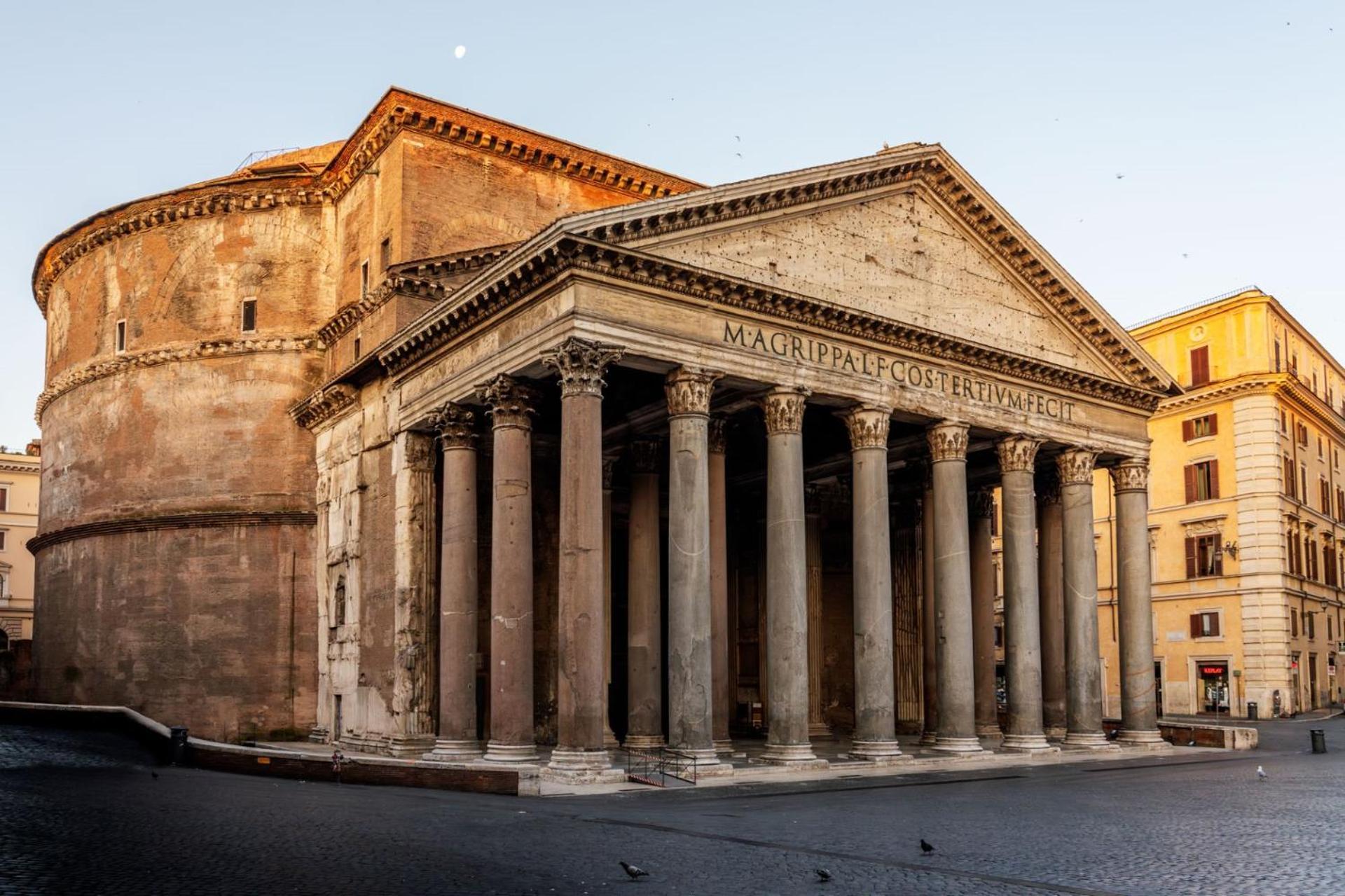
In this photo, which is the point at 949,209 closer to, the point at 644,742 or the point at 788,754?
the point at 788,754

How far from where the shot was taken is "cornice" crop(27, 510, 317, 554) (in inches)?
1115

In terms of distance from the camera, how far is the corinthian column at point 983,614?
2717cm

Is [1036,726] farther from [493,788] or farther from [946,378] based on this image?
[493,788]

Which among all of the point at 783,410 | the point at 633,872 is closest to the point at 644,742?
the point at 783,410

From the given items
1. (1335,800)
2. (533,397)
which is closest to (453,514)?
(533,397)

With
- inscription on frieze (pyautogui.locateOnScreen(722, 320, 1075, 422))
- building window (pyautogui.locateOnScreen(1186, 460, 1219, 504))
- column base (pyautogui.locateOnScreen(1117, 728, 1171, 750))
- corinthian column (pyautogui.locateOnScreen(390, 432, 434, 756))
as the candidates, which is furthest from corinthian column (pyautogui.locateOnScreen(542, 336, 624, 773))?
building window (pyautogui.locateOnScreen(1186, 460, 1219, 504))

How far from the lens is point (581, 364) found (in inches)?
733

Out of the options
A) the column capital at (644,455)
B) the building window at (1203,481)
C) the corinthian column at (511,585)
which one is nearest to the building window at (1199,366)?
the building window at (1203,481)

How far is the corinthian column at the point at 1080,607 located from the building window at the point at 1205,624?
64.0 feet

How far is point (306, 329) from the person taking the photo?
95.8 ft

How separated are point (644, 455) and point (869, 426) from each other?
4.53 m

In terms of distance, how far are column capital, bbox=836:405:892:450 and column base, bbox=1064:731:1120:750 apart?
7.58m

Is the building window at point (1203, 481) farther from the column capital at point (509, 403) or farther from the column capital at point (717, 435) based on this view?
the column capital at point (509, 403)

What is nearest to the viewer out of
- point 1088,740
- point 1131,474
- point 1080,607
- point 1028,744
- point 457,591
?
point 457,591
